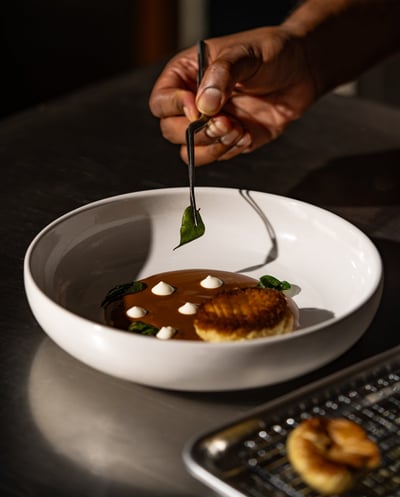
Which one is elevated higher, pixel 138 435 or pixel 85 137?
pixel 138 435

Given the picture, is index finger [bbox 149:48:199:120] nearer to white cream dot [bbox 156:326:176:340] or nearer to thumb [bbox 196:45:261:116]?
thumb [bbox 196:45:261:116]

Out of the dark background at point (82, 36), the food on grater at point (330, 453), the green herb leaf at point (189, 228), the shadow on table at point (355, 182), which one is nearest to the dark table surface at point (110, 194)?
the shadow on table at point (355, 182)

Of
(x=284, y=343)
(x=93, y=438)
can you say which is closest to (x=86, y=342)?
(x=93, y=438)

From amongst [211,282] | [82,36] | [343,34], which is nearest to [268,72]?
[343,34]

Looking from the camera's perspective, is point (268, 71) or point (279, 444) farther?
point (268, 71)

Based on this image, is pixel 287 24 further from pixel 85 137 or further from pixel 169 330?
pixel 169 330

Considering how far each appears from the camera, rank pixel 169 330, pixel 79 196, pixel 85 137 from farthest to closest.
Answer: pixel 85 137
pixel 79 196
pixel 169 330

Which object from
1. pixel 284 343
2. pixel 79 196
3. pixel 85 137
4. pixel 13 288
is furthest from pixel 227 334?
pixel 85 137

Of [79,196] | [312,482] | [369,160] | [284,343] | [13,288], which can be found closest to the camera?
[312,482]
